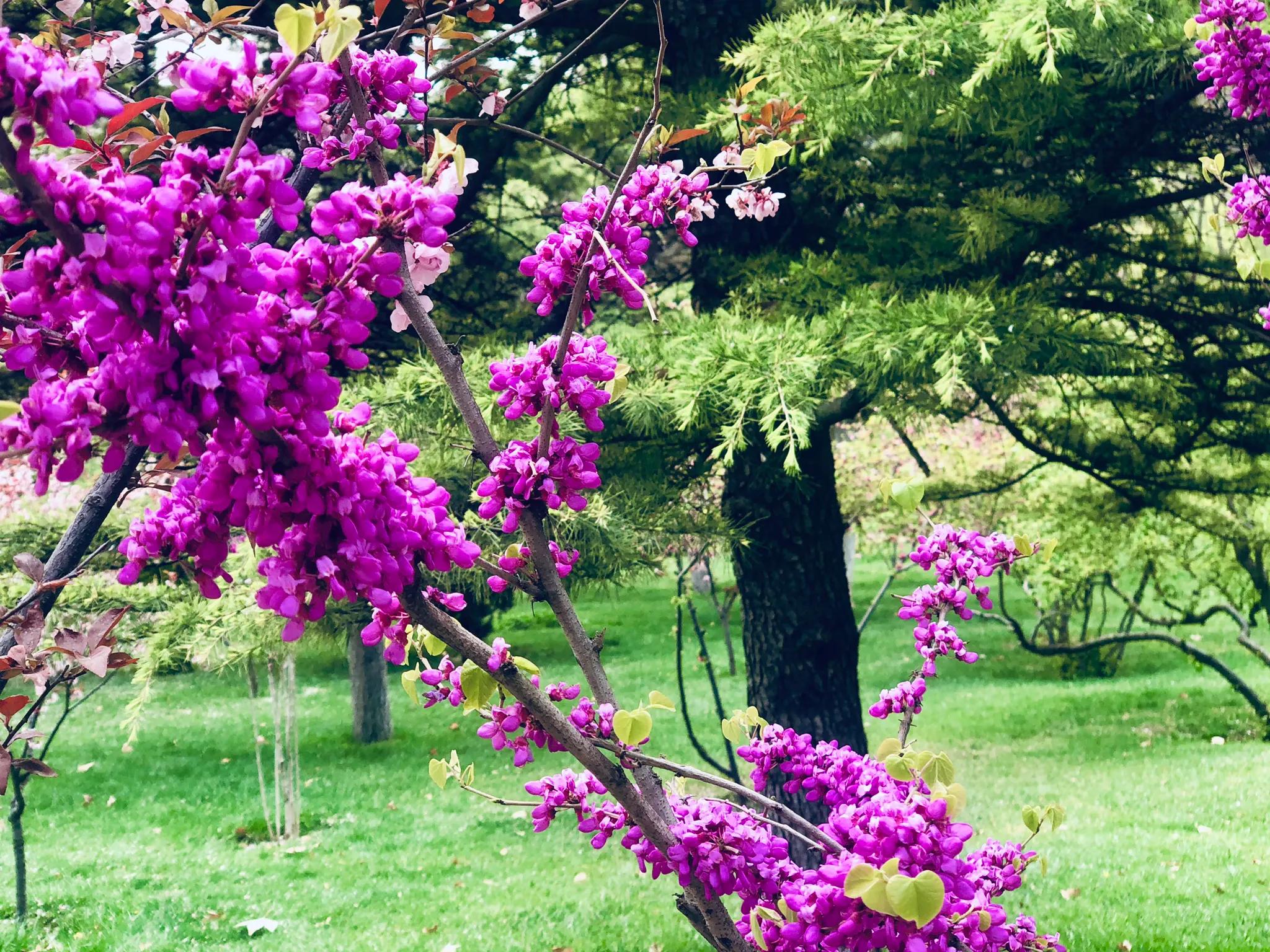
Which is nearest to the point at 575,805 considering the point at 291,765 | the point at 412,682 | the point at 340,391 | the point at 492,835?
the point at 412,682

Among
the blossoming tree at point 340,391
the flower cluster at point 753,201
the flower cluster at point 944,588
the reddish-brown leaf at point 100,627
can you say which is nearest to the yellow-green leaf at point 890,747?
the blossoming tree at point 340,391

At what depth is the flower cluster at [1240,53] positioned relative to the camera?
1.77 metres

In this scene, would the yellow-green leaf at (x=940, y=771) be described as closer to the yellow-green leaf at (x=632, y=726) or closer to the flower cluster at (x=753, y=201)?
the yellow-green leaf at (x=632, y=726)

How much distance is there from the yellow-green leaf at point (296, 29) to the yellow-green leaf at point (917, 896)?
0.81m

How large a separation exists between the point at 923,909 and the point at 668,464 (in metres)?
4.32

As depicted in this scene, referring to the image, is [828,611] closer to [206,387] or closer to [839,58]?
[839,58]

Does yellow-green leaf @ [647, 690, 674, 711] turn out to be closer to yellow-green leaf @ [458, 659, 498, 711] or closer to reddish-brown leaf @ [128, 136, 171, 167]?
yellow-green leaf @ [458, 659, 498, 711]

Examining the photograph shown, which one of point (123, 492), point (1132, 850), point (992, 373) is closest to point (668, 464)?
point (992, 373)

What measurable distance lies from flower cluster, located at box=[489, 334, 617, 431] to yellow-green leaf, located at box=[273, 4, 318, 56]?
1.74 feet

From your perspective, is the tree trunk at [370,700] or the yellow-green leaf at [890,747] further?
the tree trunk at [370,700]

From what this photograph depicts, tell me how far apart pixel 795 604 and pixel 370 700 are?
7021 mm

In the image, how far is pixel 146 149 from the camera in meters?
0.92

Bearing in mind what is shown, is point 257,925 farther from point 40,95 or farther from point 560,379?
point 40,95

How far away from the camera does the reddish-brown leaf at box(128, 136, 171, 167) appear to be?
0.90m
